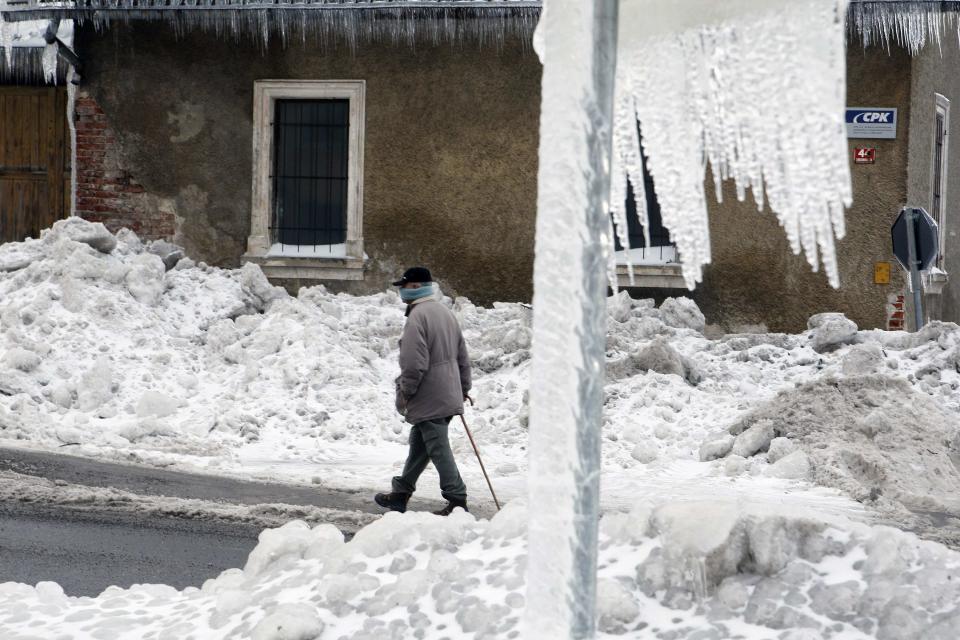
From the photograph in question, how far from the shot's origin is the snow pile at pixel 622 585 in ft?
10.8

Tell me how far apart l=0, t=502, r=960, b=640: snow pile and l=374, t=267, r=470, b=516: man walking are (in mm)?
3186

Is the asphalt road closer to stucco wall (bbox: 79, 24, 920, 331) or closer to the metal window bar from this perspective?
stucco wall (bbox: 79, 24, 920, 331)

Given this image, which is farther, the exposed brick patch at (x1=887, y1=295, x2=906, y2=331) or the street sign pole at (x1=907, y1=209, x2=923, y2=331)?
the exposed brick patch at (x1=887, y1=295, x2=906, y2=331)

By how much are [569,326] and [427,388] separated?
527 cm

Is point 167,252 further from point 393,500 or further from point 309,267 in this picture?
point 393,500

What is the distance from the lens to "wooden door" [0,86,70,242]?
1542cm

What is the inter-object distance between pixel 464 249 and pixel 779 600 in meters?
11.1

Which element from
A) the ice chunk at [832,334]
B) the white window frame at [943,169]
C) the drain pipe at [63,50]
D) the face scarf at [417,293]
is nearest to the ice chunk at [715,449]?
the ice chunk at [832,334]

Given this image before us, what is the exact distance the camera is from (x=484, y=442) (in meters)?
10.3

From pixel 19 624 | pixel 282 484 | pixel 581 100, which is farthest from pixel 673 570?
pixel 282 484

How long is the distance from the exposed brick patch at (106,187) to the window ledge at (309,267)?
1.33 meters

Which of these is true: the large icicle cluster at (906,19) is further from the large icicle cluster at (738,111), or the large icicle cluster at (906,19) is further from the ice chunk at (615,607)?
the large icicle cluster at (738,111)

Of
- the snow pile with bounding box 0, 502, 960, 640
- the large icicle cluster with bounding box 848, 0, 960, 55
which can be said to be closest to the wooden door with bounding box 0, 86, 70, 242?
the large icicle cluster with bounding box 848, 0, 960, 55

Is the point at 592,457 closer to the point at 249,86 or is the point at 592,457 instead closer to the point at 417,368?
the point at 417,368
